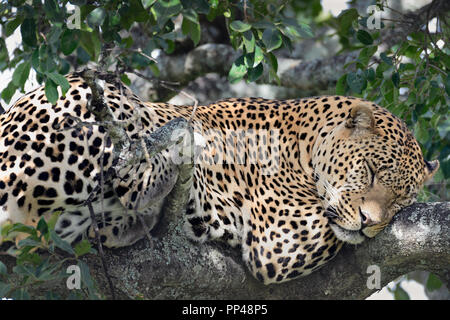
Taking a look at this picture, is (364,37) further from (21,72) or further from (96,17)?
(21,72)

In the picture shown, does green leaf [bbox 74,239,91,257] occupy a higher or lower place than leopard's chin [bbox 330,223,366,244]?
higher

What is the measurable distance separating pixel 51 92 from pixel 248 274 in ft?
7.46

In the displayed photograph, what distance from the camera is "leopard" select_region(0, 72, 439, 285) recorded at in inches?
207

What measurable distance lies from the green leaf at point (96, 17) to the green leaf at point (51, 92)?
25.3 inches

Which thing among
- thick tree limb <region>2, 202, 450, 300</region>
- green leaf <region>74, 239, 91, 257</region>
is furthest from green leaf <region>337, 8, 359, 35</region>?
green leaf <region>74, 239, 91, 257</region>

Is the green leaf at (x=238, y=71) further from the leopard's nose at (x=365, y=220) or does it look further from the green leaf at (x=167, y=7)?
the leopard's nose at (x=365, y=220)

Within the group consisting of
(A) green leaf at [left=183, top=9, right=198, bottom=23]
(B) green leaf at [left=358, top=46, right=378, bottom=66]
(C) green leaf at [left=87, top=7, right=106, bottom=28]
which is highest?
(A) green leaf at [left=183, top=9, right=198, bottom=23]

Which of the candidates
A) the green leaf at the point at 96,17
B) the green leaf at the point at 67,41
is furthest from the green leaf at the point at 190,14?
the green leaf at the point at 67,41

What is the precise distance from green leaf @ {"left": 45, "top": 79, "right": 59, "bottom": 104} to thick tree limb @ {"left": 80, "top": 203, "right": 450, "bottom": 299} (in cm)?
126

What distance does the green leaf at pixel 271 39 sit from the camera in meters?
5.18

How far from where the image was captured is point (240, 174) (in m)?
6.36

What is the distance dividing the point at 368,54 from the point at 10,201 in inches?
160

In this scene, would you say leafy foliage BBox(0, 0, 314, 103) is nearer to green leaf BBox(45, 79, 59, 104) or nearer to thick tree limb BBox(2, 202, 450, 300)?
green leaf BBox(45, 79, 59, 104)
